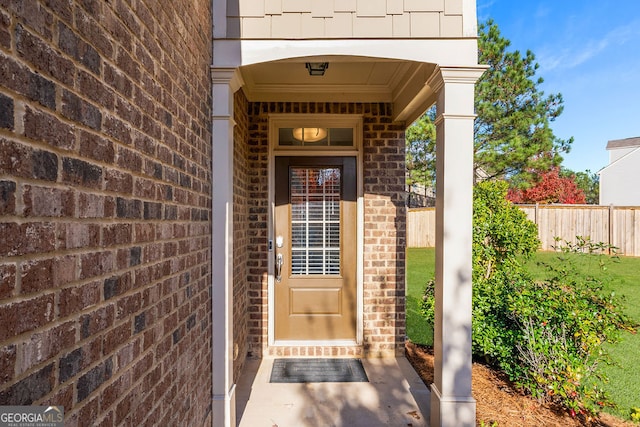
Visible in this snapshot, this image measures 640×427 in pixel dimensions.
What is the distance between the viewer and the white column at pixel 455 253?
2342 millimetres

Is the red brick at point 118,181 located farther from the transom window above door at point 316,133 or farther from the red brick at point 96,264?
the transom window above door at point 316,133

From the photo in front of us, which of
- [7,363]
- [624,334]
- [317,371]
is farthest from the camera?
[624,334]

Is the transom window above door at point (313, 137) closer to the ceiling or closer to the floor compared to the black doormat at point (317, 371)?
closer to the ceiling

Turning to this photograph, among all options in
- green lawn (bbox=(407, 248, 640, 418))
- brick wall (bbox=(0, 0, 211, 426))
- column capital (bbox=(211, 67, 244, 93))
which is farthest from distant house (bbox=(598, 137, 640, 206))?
brick wall (bbox=(0, 0, 211, 426))

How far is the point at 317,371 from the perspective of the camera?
134 inches

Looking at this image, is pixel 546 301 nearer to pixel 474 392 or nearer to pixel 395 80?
pixel 474 392

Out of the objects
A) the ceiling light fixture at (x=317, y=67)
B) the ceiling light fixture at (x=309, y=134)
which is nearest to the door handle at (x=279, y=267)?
the ceiling light fixture at (x=309, y=134)

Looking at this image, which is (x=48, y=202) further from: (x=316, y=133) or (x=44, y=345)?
(x=316, y=133)

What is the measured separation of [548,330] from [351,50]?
270 cm

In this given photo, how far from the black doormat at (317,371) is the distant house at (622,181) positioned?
23.0 metres

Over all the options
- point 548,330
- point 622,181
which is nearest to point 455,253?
point 548,330

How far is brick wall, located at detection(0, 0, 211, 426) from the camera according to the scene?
797mm

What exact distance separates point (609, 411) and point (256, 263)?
3381 mm

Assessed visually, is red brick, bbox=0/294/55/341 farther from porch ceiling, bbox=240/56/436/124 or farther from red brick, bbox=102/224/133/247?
porch ceiling, bbox=240/56/436/124
